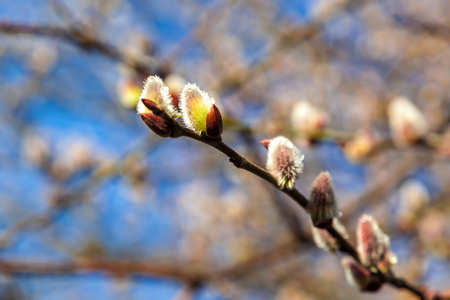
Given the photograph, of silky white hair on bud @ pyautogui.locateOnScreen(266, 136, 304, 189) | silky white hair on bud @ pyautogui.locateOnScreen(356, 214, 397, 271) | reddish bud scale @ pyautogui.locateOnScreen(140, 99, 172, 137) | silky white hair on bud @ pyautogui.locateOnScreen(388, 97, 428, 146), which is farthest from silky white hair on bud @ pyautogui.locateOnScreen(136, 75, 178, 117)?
silky white hair on bud @ pyautogui.locateOnScreen(388, 97, 428, 146)

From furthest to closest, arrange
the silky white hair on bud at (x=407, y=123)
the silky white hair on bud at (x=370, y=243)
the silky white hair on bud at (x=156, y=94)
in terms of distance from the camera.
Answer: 1. the silky white hair on bud at (x=407, y=123)
2. the silky white hair on bud at (x=370, y=243)
3. the silky white hair on bud at (x=156, y=94)

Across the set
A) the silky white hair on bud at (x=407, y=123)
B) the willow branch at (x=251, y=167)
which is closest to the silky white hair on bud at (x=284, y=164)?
the willow branch at (x=251, y=167)

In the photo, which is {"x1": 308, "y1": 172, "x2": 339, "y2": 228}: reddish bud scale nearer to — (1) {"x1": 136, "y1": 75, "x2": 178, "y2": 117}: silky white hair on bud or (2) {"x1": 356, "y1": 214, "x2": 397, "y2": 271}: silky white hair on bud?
(2) {"x1": 356, "y1": 214, "x2": 397, "y2": 271}: silky white hair on bud

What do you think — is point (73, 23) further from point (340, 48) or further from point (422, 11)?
point (422, 11)

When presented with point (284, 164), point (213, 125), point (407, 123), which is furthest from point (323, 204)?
point (407, 123)

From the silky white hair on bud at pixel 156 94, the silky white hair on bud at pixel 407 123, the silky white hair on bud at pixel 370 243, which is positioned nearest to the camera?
the silky white hair on bud at pixel 156 94

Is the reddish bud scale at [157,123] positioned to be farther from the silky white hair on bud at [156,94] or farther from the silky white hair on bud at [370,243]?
the silky white hair on bud at [370,243]

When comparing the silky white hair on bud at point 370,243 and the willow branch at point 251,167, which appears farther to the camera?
the silky white hair on bud at point 370,243
